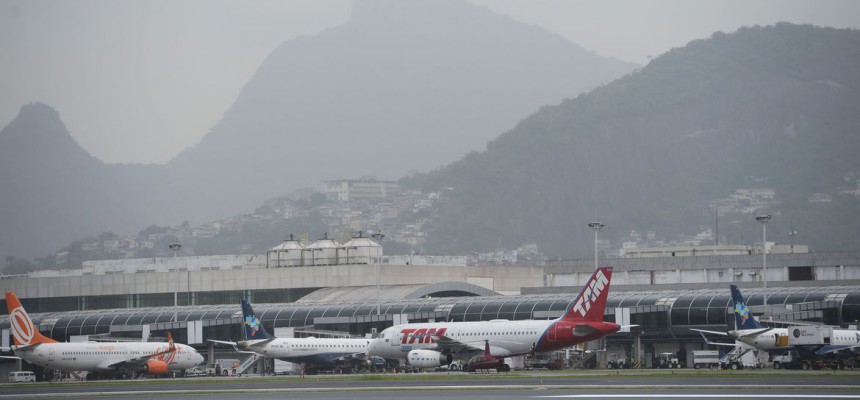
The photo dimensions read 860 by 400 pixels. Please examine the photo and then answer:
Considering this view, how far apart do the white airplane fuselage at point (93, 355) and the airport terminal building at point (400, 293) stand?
15271mm

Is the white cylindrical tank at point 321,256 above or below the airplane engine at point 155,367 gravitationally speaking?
above

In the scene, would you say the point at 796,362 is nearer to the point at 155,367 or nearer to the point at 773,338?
the point at 773,338

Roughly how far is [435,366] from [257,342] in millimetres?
17553

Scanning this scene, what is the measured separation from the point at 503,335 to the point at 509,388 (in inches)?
1076

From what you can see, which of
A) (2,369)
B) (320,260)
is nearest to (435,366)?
(2,369)

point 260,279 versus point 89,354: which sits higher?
point 260,279

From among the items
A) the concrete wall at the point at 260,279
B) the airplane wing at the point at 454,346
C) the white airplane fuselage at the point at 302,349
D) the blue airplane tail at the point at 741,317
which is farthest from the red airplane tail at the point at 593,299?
the concrete wall at the point at 260,279

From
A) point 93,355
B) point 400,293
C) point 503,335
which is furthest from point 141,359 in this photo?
point 400,293

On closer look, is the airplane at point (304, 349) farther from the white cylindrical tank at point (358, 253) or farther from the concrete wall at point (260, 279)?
the white cylindrical tank at point (358, 253)

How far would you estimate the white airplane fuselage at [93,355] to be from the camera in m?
104

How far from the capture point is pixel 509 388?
66938 mm

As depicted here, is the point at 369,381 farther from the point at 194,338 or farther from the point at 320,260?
the point at 320,260

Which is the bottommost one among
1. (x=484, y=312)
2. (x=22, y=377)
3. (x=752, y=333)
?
(x=22, y=377)

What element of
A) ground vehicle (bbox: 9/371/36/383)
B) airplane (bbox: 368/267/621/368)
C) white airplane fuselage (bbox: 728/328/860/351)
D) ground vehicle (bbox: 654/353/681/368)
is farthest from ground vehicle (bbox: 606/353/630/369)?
ground vehicle (bbox: 9/371/36/383)
